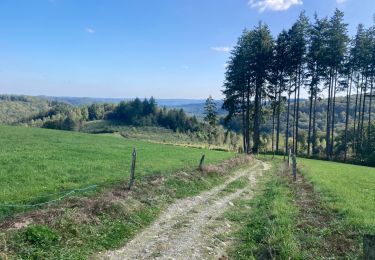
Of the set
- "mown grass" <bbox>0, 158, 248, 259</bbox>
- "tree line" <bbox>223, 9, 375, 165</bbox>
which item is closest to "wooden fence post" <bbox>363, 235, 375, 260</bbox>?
"mown grass" <bbox>0, 158, 248, 259</bbox>

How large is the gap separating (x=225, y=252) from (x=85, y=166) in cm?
1213

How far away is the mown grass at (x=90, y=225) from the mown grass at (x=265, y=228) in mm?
3194

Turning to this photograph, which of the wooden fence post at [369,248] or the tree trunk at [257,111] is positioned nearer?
the wooden fence post at [369,248]

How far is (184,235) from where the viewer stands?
38.2ft

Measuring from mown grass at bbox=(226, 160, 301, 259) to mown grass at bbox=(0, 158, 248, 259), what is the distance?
10.5 feet

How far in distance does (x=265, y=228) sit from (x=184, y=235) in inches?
104

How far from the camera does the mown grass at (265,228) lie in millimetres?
9922

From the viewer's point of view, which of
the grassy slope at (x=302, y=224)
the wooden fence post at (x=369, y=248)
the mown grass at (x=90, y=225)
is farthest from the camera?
the grassy slope at (x=302, y=224)

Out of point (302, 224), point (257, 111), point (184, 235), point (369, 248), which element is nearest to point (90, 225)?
point (184, 235)

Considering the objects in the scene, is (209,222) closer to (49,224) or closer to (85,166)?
(49,224)

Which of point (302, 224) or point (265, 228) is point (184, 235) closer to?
point (265, 228)

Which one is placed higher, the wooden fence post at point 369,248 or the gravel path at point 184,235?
the wooden fence post at point 369,248

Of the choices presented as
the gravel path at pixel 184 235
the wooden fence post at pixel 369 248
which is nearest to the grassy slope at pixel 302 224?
the gravel path at pixel 184 235

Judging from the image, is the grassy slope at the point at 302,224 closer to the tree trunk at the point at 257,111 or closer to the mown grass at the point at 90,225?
the mown grass at the point at 90,225
